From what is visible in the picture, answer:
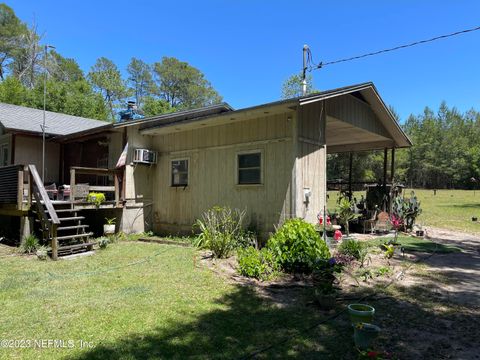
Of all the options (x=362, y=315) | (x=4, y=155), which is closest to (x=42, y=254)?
(x=362, y=315)

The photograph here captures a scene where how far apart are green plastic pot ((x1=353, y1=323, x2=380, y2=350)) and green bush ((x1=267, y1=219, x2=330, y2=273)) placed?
2.69m

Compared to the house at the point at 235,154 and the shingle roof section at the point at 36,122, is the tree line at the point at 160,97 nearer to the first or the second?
the shingle roof section at the point at 36,122

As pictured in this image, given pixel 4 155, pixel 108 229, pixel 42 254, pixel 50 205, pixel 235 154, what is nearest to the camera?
pixel 42 254

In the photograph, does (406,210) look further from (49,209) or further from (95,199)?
(49,209)

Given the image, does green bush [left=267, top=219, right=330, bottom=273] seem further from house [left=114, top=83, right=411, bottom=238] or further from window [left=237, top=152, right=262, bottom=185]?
window [left=237, top=152, right=262, bottom=185]

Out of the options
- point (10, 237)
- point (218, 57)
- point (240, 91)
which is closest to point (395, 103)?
point (240, 91)

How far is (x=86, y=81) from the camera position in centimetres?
3316

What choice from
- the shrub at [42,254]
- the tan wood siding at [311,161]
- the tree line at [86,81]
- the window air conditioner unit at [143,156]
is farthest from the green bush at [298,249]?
the tree line at [86,81]

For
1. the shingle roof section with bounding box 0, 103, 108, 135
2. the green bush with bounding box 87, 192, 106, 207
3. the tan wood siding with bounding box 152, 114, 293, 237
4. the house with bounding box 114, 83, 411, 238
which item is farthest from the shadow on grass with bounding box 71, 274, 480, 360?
the shingle roof section with bounding box 0, 103, 108, 135

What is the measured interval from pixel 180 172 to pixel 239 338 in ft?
24.8

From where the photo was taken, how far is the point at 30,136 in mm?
12727

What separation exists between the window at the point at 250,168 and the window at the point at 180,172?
210 centimetres

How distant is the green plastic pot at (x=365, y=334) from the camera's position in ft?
10.1

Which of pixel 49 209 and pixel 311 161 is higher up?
pixel 311 161
